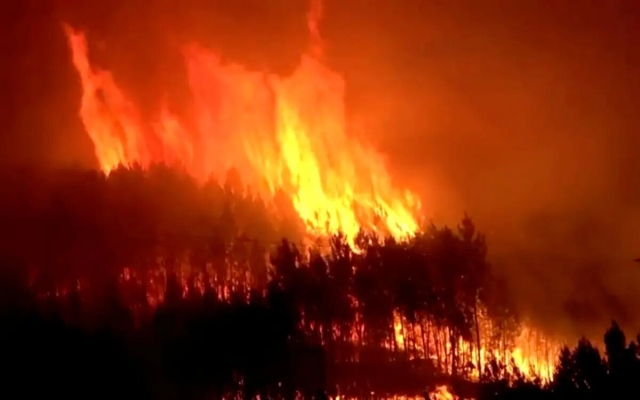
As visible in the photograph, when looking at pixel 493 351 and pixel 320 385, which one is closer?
pixel 320 385

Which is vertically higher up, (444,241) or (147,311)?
(444,241)

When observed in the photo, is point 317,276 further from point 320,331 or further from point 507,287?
point 507,287

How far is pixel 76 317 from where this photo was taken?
34.7 meters

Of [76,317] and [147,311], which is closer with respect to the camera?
[76,317]

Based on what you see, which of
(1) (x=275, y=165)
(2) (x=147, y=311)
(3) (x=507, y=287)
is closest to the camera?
(2) (x=147, y=311)

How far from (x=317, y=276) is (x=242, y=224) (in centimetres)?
1099

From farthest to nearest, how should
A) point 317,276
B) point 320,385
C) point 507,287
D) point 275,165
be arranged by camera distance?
point 275,165 < point 507,287 < point 317,276 < point 320,385

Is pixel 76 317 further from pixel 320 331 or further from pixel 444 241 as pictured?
pixel 444 241

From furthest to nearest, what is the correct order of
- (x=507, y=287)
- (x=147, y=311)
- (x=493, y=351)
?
(x=507, y=287), (x=493, y=351), (x=147, y=311)

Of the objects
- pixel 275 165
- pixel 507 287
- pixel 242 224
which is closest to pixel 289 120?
pixel 275 165

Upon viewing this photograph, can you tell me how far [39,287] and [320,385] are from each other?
17.9 meters

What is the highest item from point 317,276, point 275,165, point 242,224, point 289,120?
point 289,120

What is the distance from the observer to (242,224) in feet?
164

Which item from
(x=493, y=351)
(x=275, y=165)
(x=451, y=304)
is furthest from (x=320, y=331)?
(x=275, y=165)
